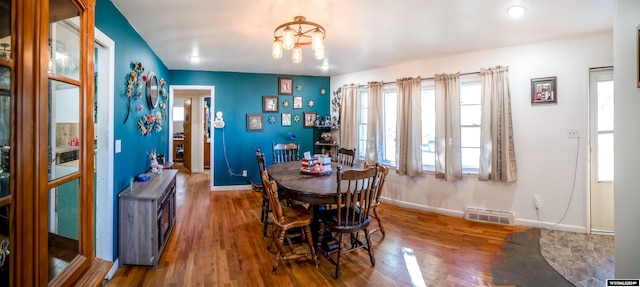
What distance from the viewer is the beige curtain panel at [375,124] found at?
466 cm

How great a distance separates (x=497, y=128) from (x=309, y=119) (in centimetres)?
322

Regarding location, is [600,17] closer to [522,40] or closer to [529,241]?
[522,40]

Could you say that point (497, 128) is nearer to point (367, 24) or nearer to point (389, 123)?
point (389, 123)

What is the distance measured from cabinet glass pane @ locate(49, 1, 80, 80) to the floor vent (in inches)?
162

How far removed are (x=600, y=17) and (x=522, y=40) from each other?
700mm

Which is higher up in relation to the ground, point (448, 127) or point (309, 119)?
point (309, 119)

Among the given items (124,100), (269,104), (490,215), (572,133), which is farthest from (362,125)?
(124,100)

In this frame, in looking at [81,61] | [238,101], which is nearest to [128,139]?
[81,61]

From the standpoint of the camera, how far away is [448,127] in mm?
3889

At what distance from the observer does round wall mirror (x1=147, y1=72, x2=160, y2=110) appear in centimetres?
337

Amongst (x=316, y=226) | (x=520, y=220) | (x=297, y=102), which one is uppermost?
(x=297, y=102)

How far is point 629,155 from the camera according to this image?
168 cm

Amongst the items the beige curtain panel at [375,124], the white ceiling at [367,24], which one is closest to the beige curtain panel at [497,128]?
the white ceiling at [367,24]

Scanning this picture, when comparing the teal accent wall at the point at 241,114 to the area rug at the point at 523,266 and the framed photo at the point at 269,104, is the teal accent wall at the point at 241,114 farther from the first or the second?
the area rug at the point at 523,266
